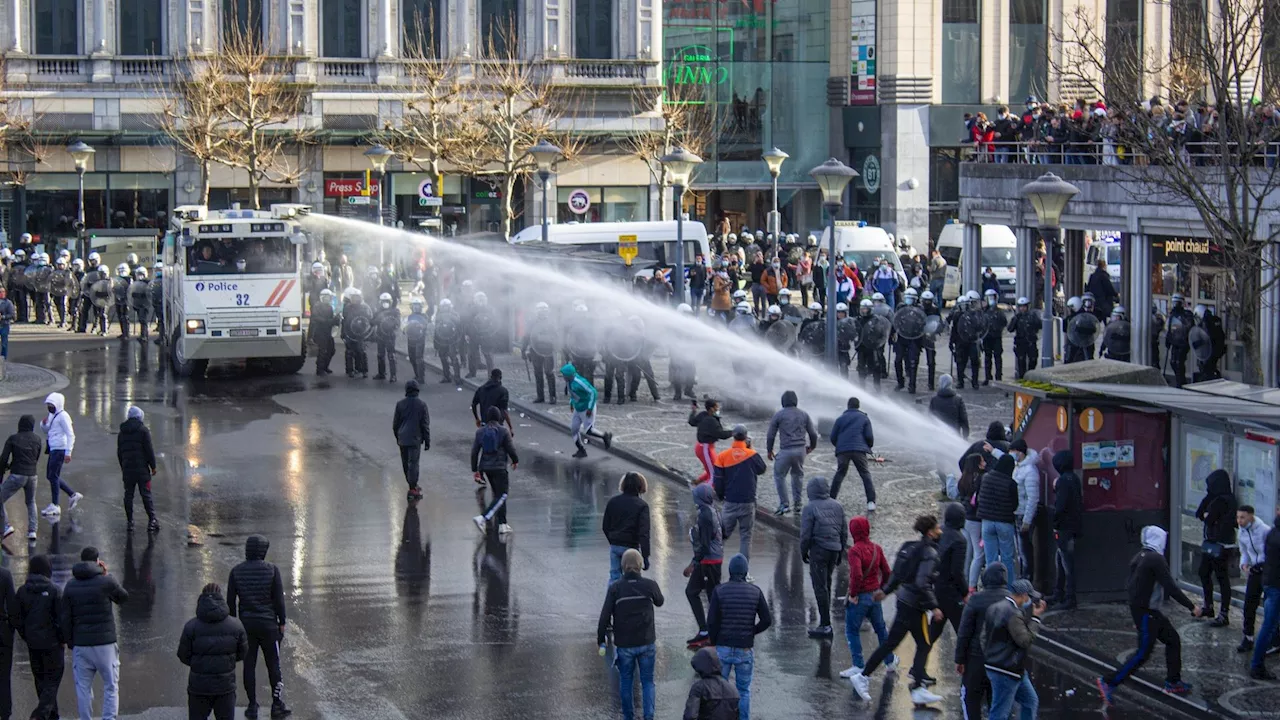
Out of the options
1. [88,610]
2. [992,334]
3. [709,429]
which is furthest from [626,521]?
[992,334]

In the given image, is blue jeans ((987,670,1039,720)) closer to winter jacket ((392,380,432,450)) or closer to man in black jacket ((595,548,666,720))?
man in black jacket ((595,548,666,720))

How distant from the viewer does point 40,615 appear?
1288cm

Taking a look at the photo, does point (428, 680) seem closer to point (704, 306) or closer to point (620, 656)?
point (620, 656)

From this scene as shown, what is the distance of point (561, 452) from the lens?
25.4m

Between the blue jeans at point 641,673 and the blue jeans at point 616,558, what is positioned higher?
the blue jeans at point 616,558

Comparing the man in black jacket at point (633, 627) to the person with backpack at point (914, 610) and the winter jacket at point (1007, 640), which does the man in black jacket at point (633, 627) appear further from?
the winter jacket at point (1007, 640)

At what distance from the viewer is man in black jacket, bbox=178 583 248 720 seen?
476 inches

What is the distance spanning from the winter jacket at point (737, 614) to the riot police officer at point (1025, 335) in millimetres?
19213

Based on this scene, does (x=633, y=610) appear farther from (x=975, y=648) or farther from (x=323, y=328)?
(x=323, y=328)

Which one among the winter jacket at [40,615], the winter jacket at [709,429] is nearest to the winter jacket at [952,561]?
the winter jacket at [709,429]

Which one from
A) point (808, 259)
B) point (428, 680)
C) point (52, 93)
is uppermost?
point (52, 93)

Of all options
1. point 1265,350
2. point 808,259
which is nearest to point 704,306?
point 808,259

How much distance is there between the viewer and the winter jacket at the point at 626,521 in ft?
50.7

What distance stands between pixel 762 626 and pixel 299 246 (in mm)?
20966
